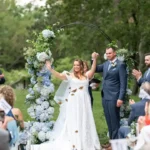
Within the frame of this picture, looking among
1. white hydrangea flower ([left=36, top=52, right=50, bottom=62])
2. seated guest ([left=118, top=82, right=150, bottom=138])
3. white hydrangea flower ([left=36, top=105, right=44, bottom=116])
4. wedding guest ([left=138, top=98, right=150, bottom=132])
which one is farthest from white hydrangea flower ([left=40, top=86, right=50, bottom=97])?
wedding guest ([left=138, top=98, right=150, bottom=132])

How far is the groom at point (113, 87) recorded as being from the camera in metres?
8.14

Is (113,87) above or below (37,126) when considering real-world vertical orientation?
above

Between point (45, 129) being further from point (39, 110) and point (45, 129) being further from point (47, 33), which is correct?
point (47, 33)

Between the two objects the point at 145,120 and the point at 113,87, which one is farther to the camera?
the point at 113,87

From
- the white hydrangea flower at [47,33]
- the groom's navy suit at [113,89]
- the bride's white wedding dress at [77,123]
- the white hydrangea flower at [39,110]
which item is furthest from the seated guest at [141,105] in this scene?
the white hydrangea flower at [47,33]

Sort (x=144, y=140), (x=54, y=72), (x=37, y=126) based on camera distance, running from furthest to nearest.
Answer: (x=37, y=126)
(x=54, y=72)
(x=144, y=140)

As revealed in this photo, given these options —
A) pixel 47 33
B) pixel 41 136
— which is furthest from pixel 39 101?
pixel 47 33

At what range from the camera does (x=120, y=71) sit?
26.7 ft

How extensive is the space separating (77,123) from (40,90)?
2.63 ft

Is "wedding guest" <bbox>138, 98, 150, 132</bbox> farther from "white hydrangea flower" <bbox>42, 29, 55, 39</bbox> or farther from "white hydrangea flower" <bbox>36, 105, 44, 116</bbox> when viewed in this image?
"white hydrangea flower" <bbox>42, 29, 55, 39</bbox>

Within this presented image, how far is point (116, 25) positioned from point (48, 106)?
40.9ft

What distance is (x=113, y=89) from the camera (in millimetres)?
Answer: 8250

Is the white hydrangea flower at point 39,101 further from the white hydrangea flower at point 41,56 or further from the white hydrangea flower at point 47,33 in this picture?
the white hydrangea flower at point 47,33

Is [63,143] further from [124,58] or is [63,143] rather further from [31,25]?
[31,25]
